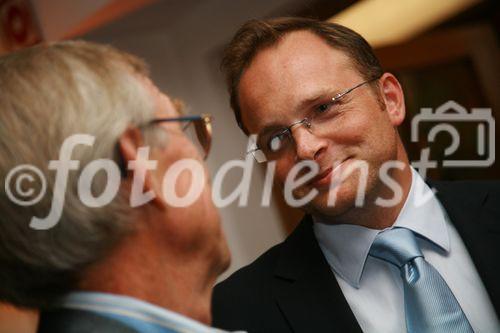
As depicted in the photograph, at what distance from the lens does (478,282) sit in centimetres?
155

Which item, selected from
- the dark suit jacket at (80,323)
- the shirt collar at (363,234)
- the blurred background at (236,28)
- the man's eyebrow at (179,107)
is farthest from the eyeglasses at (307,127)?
the dark suit jacket at (80,323)

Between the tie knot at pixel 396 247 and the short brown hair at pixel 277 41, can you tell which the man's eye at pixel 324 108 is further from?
→ the tie knot at pixel 396 247

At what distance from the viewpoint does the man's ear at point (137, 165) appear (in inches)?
35.6

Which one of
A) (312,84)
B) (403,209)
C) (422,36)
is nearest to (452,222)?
(403,209)

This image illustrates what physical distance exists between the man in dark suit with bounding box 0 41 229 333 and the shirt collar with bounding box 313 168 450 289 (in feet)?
2.44

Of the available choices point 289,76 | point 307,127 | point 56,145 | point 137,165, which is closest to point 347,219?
point 307,127

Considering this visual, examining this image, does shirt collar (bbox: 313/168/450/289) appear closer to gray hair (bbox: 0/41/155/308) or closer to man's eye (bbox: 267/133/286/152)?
man's eye (bbox: 267/133/286/152)

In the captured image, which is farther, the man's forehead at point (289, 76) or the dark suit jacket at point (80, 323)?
the man's forehead at point (289, 76)

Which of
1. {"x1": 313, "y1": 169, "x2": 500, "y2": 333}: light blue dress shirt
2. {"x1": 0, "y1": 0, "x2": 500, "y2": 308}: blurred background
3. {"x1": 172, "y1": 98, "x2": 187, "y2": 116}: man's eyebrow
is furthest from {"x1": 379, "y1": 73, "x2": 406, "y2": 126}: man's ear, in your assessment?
{"x1": 172, "y1": 98, "x2": 187, "y2": 116}: man's eyebrow

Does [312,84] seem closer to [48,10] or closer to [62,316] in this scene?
[62,316]

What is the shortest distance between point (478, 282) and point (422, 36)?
1741 millimetres

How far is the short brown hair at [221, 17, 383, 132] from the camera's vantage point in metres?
1.78

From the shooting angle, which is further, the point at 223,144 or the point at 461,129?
the point at 223,144

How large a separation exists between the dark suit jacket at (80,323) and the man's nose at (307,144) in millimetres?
857
